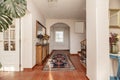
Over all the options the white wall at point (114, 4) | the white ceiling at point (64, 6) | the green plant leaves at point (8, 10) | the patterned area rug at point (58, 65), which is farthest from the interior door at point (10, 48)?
the white wall at point (114, 4)

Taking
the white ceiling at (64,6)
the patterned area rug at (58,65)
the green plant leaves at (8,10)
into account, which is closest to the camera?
the green plant leaves at (8,10)

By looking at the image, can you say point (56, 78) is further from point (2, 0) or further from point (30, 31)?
point (2, 0)

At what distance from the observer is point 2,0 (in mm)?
2689

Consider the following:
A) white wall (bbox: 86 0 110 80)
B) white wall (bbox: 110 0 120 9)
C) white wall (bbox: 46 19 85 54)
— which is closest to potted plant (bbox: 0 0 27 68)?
white wall (bbox: 86 0 110 80)

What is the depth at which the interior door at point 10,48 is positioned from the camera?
4.92 meters

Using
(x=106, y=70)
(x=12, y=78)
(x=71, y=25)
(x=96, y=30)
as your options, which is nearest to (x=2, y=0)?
(x=96, y=30)

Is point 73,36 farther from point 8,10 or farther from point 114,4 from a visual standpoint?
point 8,10

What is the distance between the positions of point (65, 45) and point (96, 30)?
1177 cm

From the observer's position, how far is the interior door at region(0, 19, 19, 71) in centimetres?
492

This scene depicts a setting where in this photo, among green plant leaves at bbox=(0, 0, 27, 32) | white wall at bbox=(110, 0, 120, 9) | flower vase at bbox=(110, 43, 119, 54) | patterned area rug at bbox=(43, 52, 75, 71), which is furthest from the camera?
patterned area rug at bbox=(43, 52, 75, 71)

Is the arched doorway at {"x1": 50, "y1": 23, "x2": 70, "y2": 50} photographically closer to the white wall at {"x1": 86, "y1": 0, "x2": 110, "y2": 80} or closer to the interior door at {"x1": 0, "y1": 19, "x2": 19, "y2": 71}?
the interior door at {"x1": 0, "y1": 19, "x2": 19, "y2": 71}

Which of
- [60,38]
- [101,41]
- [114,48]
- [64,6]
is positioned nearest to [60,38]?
[60,38]

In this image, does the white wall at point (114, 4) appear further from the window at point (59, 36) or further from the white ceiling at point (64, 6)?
the window at point (59, 36)

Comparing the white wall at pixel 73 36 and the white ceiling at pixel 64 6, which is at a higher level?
the white ceiling at pixel 64 6
